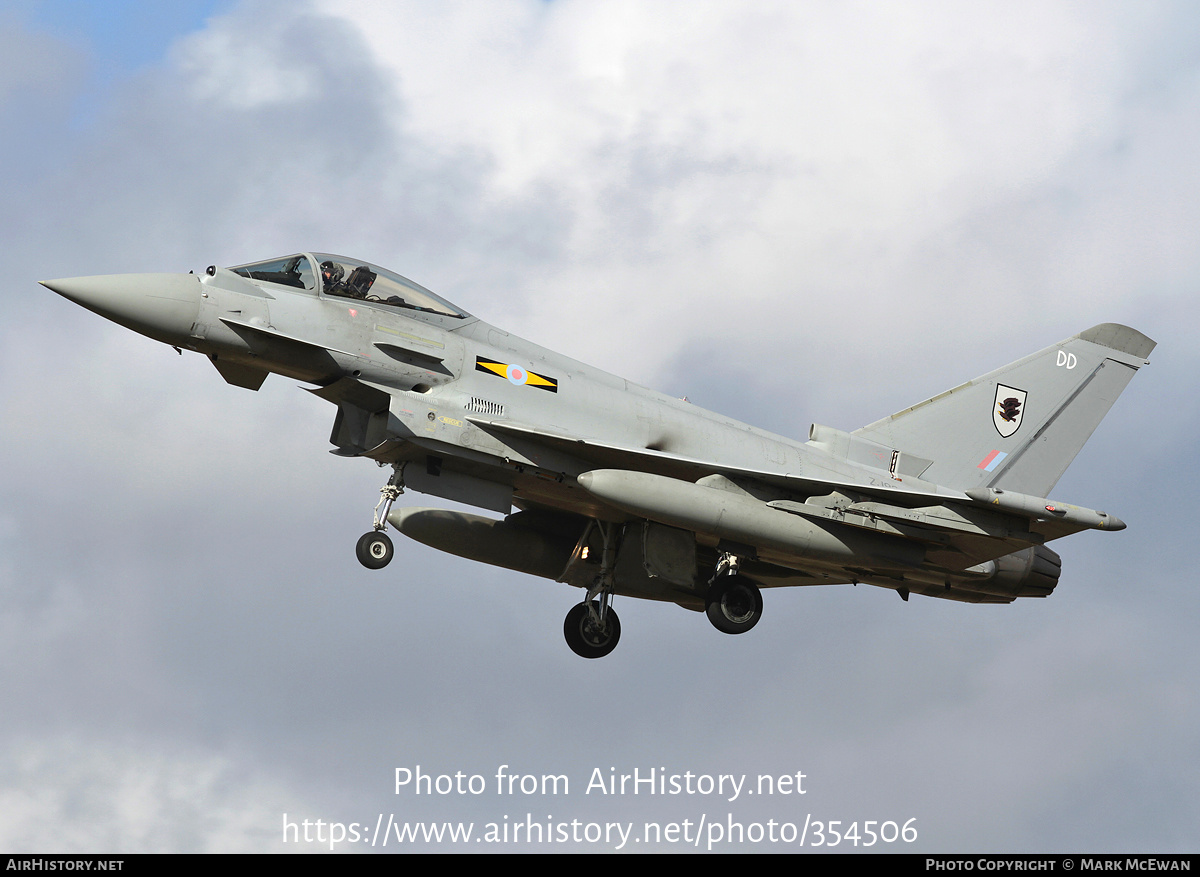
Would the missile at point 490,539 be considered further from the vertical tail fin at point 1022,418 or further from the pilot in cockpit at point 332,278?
the vertical tail fin at point 1022,418

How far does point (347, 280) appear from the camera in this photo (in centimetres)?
1730

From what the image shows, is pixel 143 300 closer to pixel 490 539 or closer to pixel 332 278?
pixel 332 278

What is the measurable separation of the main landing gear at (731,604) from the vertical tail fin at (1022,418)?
344 cm

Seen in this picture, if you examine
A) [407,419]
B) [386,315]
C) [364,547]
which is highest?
[386,315]

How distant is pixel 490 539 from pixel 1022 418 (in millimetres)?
9027

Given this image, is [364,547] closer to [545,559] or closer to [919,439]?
[545,559]

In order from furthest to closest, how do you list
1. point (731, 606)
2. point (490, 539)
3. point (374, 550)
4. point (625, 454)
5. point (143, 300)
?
point (490, 539) < point (731, 606) < point (625, 454) < point (374, 550) < point (143, 300)

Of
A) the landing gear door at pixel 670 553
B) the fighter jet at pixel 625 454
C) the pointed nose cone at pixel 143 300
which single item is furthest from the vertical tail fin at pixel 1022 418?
the pointed nose cone at pixel 143 300

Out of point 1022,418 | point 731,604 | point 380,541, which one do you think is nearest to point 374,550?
point 380,541

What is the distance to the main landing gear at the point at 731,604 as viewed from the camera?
19.3 meters

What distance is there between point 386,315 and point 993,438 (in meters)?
10.3

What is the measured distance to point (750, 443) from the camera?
19266mm

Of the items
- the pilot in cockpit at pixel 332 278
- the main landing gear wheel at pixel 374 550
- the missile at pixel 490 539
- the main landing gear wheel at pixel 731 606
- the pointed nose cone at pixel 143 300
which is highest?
the pilot in cockpit at pixel 332 278

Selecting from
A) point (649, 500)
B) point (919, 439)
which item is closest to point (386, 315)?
point (649, 500)
